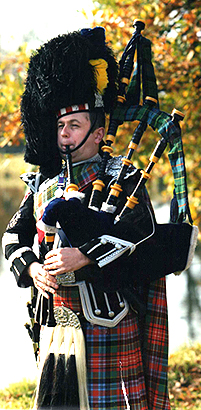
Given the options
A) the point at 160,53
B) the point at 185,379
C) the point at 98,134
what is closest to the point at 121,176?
the point at 98,134

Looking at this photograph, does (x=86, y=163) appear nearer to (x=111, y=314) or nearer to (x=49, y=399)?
(x=111, y=314)

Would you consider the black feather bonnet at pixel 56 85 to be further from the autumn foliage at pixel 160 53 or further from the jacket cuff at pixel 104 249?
the autumn foliage at pixel 160 53

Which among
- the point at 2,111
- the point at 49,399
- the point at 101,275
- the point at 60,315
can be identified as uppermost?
the point at 2,111

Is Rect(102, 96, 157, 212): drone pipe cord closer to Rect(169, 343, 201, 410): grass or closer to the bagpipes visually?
the bagpipes

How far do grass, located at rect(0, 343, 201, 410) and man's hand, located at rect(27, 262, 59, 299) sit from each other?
4.89 ft

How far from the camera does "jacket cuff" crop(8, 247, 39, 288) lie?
7.22ft

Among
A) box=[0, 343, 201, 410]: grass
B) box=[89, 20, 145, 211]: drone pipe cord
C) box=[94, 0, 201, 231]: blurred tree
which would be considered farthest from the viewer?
box=[94, 0, 201, 231]: blurred tree

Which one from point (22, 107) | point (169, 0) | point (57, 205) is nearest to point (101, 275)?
point (57, 205)

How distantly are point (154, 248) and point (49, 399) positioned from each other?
0.68 m

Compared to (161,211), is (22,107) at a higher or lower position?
lower

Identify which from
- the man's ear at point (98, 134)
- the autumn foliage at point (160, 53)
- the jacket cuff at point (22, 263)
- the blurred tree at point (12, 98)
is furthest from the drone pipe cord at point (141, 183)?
the blurred tree at point (12, 98)

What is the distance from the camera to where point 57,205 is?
75.7 inches

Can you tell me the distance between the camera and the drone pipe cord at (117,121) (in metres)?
2.07

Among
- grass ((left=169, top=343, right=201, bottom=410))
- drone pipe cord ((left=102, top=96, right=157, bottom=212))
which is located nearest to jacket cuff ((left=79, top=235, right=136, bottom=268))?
drone pipe cord ((left=102, top=96, right=157, bottom=212))
